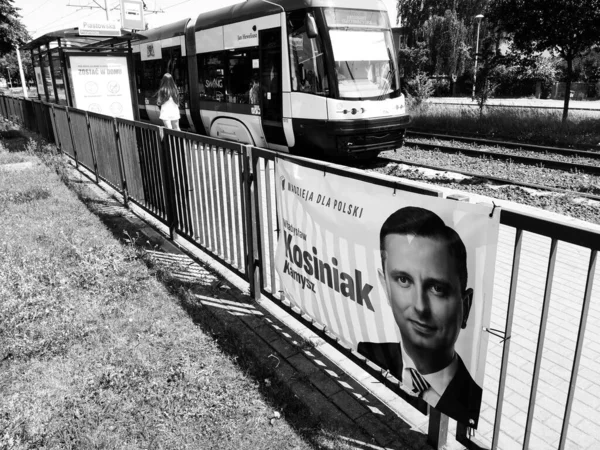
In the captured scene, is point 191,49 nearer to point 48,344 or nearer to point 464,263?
point 48,344

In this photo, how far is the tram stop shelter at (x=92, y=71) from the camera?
39.0ft

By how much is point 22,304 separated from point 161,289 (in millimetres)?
1154

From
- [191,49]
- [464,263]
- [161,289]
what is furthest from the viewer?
[191,49]

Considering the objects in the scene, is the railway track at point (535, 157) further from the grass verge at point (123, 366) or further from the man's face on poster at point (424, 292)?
the man's face on poster at point (424, 292)

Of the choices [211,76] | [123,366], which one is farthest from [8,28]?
[123,366]

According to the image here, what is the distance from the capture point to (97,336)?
3895 mm

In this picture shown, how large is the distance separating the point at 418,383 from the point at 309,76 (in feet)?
27.1

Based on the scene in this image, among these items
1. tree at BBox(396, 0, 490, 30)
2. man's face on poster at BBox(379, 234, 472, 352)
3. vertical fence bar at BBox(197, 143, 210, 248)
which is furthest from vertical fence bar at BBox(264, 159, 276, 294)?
tree at BBox(396, 0, 490, 30)

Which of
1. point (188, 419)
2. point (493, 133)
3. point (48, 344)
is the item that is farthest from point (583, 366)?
point (493, 133)

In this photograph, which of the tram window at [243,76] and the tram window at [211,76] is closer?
the tram window at [243,76]

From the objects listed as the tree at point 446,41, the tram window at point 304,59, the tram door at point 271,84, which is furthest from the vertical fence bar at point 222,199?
the tree at point 446,41

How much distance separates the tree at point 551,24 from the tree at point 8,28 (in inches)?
615

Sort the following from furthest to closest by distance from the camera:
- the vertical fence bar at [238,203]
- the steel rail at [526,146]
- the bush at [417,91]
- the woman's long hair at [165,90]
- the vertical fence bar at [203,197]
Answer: the bush at [417,91] < the steel rail at [526,146] < the woman's long hair at [165,90] < the vertical fence bar at [203,197] < the vertical fence bar at [238,203]

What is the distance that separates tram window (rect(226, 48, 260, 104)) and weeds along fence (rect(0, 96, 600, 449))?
4.47 m
